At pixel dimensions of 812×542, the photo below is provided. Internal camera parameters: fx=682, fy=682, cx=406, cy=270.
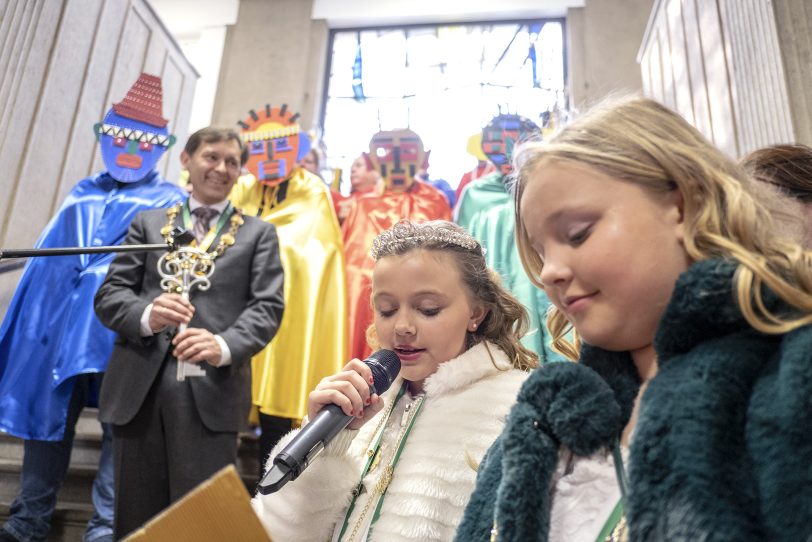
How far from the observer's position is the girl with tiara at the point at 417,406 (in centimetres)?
119

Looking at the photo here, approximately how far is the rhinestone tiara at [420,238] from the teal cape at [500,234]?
5.13ft

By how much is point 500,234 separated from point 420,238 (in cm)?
222

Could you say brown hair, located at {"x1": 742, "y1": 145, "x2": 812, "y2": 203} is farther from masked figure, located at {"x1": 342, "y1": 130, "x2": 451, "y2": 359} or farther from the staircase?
masked figure, located at {"x1": 342, "y1": 130, "x2": 451, "y2": 359}

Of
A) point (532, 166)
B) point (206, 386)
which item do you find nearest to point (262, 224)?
point (206, 386)

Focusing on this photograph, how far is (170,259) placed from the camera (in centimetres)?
231

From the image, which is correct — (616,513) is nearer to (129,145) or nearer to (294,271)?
(294,271)

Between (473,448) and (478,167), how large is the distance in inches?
139

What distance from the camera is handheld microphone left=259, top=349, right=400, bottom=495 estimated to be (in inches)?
35.5

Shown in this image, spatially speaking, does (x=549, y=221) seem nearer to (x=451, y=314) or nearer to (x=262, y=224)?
(x=451, y=314)

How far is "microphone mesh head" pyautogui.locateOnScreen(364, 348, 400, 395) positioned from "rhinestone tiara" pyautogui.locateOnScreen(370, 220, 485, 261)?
314 millimetres

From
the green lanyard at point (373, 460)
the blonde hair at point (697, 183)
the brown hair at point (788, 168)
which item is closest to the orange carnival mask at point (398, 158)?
the brown hair at point (788, 168)

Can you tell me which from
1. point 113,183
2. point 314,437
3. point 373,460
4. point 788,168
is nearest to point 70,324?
point 113,183

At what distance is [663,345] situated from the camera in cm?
70

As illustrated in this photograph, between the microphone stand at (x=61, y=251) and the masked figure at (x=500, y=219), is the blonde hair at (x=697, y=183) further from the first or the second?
the masked figure at (x=500, y=219)
